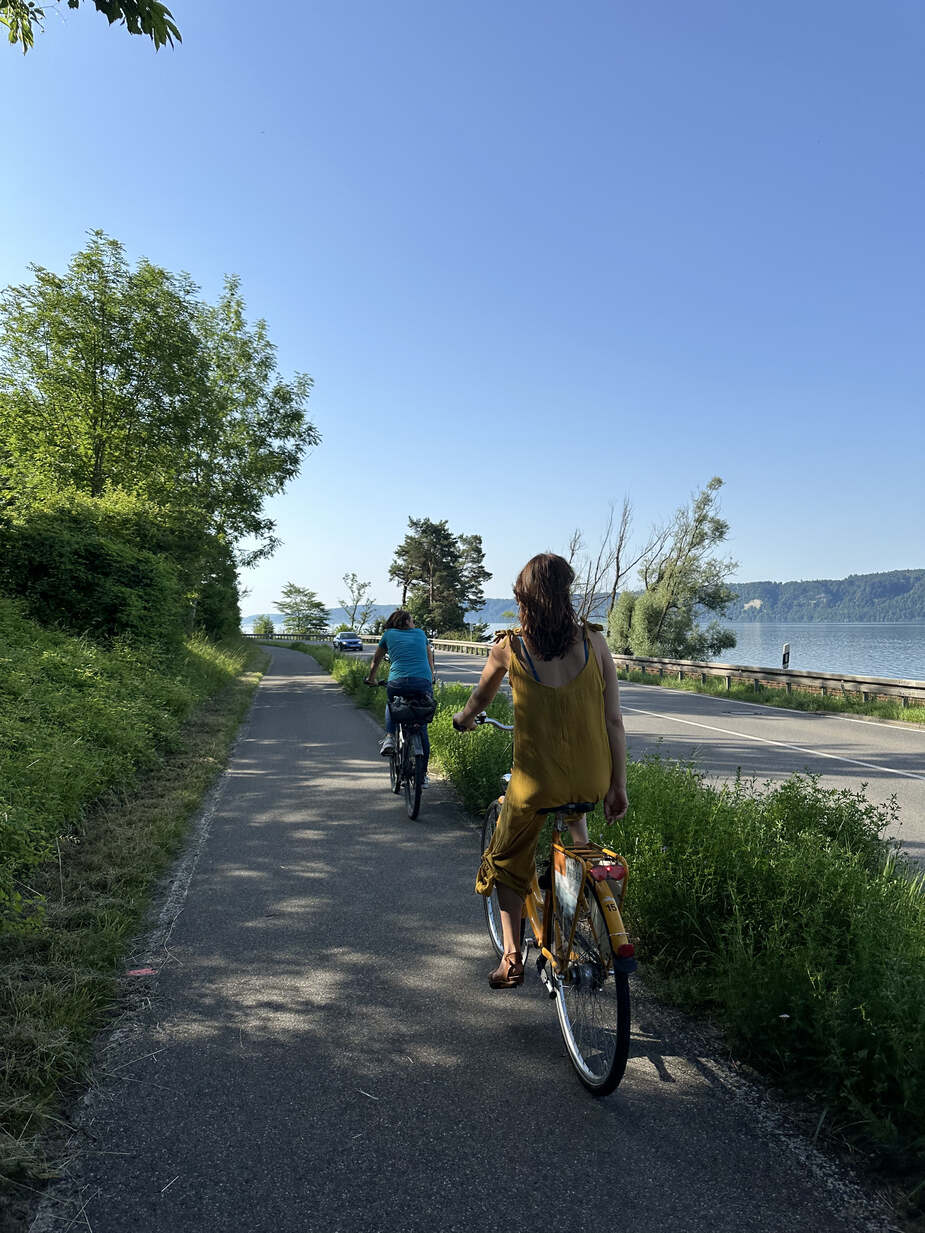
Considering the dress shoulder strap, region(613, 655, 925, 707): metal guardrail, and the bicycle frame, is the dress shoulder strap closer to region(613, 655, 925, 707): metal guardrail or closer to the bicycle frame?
the bicycle frame

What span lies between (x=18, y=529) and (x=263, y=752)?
587cm

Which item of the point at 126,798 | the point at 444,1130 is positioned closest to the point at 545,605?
the point at 444,1130

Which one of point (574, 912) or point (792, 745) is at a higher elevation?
point (574, 912)

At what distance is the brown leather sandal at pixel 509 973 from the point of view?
11.6 feet

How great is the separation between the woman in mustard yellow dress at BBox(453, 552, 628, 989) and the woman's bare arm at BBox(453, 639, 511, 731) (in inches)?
1.0

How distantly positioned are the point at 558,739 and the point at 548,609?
541 millimetres

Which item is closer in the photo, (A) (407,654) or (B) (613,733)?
(B) (613,733)

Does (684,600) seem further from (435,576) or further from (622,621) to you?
(435,576)

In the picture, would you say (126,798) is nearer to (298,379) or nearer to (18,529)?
(18,529)

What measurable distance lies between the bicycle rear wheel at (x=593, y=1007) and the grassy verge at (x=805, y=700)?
1506cm

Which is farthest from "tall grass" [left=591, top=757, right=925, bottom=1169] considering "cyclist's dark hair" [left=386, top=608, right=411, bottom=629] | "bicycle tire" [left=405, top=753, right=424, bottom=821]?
"cyclist's dark hair" [left=386, top=608, right=411, bottom=629]

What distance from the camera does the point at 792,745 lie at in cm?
1213

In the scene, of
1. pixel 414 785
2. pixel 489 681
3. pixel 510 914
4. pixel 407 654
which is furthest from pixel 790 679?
pixel 489 681

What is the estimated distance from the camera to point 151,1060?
10.3ft
